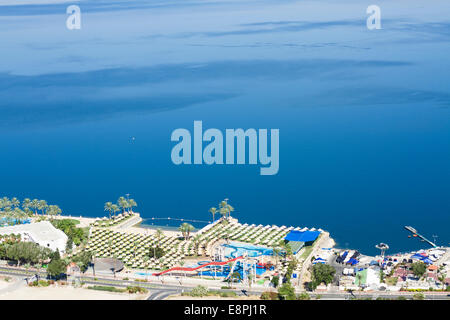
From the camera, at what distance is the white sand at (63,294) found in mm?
34094

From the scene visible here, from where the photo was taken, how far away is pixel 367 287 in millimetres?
36406

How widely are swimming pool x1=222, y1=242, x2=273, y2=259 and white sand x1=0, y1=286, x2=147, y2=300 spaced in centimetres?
928

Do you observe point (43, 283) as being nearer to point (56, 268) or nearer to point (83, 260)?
point (56, 268)

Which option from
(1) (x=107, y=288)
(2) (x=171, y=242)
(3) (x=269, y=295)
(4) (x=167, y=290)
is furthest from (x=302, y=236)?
(1) (x=107, y=288)

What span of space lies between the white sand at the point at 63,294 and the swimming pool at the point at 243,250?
9276mm

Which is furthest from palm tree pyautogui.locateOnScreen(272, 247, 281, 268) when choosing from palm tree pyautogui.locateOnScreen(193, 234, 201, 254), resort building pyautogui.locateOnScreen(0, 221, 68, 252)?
resort building pyautogui.locateOnScreen(0, 221, 68, 252)

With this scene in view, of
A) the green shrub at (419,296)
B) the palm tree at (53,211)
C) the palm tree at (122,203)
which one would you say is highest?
the palm tree at (122,203)

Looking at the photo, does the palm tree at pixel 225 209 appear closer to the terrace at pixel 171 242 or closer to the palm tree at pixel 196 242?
the terrace at pixel 171 242

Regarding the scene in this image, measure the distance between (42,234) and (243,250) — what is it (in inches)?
532

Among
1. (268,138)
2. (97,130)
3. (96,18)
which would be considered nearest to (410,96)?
(268,138)

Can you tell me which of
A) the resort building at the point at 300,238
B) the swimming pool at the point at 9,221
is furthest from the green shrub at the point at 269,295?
the swimming pool at the point at 9,221

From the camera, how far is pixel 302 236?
44938mm

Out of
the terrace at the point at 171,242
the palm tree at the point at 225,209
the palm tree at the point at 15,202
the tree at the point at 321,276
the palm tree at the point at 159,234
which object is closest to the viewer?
the tree at the point at 321,276
